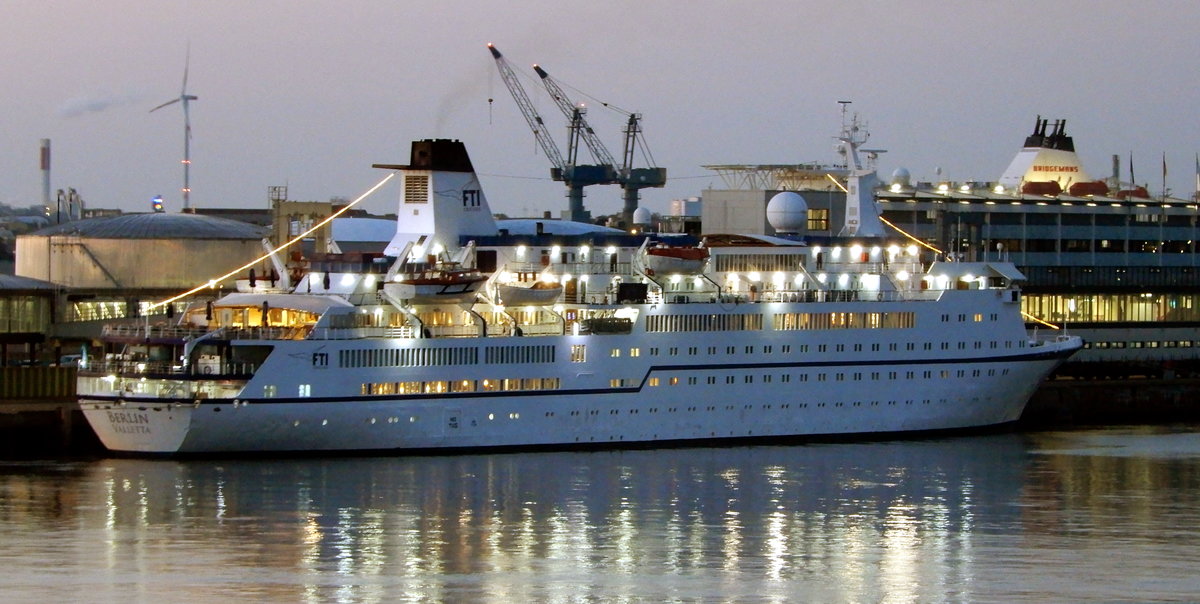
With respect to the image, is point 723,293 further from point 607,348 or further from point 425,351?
point 425,351

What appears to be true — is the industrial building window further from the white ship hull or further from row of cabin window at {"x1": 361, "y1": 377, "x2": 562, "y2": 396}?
row of cabin window at {"x1": 361, "y1": 377, "x2": 562, "y2": 396}

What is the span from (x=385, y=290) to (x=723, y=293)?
10495 mm

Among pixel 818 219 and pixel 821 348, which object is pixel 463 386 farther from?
pixel 818 219

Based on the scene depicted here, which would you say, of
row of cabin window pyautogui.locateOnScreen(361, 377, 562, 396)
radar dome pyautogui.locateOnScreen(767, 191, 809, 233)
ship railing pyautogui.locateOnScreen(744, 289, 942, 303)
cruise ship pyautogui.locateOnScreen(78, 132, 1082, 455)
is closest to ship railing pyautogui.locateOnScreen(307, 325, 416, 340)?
cruise ship pyautogui.locateOnScreen(78, 132, 1082, 455)

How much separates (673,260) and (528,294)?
4.89 meters

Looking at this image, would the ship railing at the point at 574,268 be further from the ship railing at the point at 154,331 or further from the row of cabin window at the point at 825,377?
the ship railing at the point at 154,331

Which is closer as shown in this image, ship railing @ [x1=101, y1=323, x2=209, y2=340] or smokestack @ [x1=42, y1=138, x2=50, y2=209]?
ship railing @ [x1=101, y1=323, x2=209, y2=340]

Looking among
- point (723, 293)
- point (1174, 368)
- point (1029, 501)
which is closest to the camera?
point (1029, 501)

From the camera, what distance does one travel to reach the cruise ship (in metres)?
53.2

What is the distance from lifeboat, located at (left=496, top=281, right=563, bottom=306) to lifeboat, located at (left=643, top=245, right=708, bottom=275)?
3.30m

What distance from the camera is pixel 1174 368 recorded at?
79.6 meters

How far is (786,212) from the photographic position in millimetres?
69000

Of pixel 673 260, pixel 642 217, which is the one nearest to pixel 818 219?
pixel 642 217

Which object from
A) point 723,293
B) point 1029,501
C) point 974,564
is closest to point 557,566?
point 974,564
